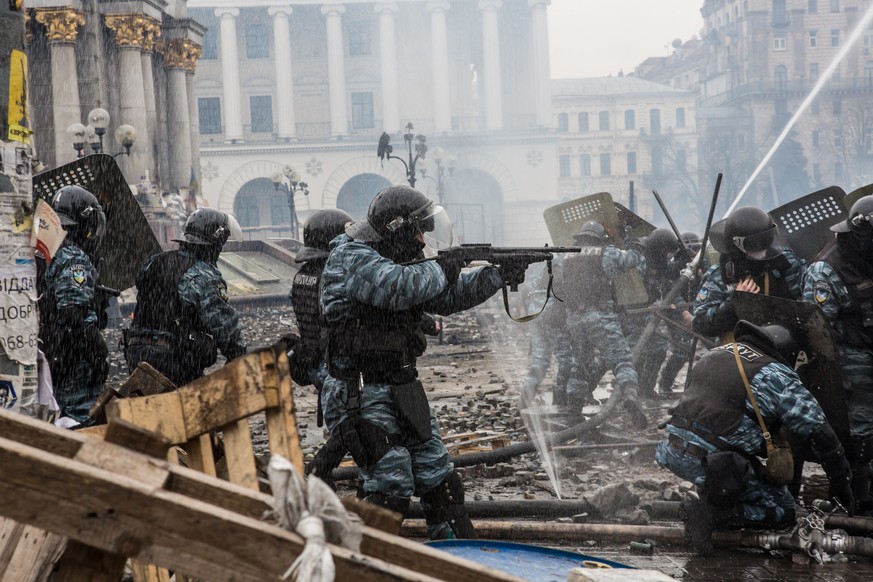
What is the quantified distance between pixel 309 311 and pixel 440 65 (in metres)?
68.5

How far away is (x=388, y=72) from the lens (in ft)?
241

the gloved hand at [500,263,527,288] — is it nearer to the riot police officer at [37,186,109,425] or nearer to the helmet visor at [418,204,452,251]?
the helmet visor at [418,204,452,251]

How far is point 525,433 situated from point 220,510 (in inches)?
302

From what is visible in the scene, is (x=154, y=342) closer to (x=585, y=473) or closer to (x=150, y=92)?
(x=585, y=473)

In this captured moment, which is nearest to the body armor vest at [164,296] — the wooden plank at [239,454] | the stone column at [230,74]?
the wooden plank at [239,454]

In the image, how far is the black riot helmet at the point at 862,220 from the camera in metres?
5.71

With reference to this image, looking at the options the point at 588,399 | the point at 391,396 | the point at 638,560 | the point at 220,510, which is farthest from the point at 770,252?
the point at 220,510

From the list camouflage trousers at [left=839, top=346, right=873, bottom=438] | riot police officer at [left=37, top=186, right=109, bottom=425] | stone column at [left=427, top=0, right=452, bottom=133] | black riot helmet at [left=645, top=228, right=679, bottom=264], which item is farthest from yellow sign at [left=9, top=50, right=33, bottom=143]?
stone column at [left=427, top=0, right=452, bottom=133]

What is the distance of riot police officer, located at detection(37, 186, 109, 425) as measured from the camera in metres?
5.83

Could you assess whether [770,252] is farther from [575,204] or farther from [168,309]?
[575,204]

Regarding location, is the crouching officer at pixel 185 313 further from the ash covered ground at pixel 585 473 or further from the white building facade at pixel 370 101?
the white building facade at pixel 370 101

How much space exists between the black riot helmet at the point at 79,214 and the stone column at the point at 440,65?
6617 centimetres

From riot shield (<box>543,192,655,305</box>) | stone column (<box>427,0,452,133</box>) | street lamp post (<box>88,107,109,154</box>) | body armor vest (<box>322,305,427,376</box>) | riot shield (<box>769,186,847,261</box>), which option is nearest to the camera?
body armor vest (<box>322,305,427,376</box>)

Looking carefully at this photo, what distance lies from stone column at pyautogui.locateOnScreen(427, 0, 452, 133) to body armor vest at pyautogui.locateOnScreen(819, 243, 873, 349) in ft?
219
